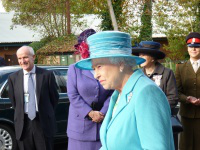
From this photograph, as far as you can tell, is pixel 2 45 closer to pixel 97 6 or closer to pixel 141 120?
pixel 97 6

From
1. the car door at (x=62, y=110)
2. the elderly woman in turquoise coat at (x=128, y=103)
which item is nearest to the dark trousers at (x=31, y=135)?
the car door at (x=62, y=110)

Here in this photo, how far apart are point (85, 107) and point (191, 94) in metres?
1.84

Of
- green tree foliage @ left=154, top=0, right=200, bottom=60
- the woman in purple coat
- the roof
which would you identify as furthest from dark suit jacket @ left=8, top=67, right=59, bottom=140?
the roof

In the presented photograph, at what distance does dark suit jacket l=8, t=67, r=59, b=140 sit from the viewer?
4887mm

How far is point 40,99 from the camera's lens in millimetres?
5000

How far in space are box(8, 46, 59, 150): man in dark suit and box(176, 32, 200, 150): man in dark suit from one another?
1984 millimetres

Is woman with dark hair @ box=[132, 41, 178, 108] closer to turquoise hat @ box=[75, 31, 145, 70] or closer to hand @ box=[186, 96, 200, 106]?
hand @ box=[186, 96, 200, 106]

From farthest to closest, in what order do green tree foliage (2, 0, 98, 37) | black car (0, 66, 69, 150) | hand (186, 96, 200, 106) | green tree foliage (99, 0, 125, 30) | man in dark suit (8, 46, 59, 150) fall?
green tree foliage (2, 0, 98, 37)
green tree foliage (99, 0, 125, 30)
black car (0, 66, 69, 150)
hand (186, 96, 200, 106)
man in dark suit (8, 46, 59, 150)

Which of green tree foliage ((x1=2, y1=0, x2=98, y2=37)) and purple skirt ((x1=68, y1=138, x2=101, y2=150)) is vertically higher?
green tree foliage ((x1=2, y1=0, x2=98, y2=37))

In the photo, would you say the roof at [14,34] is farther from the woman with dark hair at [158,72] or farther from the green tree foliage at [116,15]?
the woman with dark hair at [158,72]

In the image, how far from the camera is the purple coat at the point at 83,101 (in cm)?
419

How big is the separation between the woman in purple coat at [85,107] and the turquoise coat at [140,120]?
188 centimetres

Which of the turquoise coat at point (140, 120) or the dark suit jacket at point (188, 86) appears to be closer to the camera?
the turquoise coat at point (140, 120)

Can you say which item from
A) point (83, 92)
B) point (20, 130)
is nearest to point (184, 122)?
point (83, 92)
